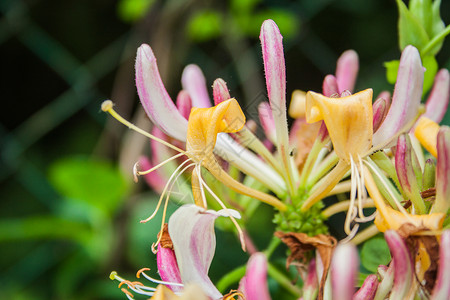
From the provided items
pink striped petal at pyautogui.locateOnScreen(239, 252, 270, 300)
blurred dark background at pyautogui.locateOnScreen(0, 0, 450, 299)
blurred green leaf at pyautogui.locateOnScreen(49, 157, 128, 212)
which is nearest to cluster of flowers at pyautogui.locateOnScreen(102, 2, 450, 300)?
pink striped petal at pyautogui.locateOnScreen(239, 252, 270, 300)

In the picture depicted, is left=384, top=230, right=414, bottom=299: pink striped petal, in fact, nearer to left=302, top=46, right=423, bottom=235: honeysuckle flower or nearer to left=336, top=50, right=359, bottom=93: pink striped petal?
left=302, top=46, right=423, bottom=235: honeysuckle flower

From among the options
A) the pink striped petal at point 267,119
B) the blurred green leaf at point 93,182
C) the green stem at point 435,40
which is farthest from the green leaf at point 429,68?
the blurred green leaf at point 93,182

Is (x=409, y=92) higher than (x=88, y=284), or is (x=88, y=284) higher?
(x=88, y=284)

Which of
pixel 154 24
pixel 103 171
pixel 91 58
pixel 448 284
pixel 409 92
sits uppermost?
pixel 91 58

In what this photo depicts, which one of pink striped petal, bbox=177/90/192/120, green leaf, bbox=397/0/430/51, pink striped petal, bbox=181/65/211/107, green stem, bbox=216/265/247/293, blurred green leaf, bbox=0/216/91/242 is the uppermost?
blurred green leaf, bbox=0/216/91/242

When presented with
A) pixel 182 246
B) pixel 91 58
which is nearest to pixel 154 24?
pixel 182 246

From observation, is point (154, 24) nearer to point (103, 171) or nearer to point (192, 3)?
point (192, 3)

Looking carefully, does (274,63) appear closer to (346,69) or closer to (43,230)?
(346,69)
